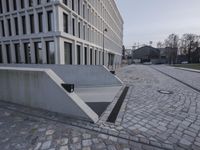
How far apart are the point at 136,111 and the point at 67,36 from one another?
1092cm

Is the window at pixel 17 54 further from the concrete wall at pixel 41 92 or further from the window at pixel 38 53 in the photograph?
the concrete wall at pixel 41 92

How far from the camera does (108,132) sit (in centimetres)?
327

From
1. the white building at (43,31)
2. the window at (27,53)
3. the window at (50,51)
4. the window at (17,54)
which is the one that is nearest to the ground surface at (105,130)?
the window at (50,51)

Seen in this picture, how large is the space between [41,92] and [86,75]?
4.93 metres

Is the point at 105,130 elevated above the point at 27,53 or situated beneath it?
situated beneath

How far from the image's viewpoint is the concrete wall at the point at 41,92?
3.99 m

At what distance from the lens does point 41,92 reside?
445cm

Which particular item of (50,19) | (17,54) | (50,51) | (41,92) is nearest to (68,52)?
(50,51)

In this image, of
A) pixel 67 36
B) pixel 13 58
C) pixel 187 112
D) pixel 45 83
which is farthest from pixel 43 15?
pixel 187 112

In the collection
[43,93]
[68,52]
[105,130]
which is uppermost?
[68,52]

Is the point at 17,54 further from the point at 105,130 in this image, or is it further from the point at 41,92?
the point at 105,130

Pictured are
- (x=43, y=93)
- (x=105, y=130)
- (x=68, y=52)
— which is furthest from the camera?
(x=68, y=52)

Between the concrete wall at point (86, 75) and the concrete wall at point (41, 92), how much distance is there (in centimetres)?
376

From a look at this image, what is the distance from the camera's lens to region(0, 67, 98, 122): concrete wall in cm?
399
